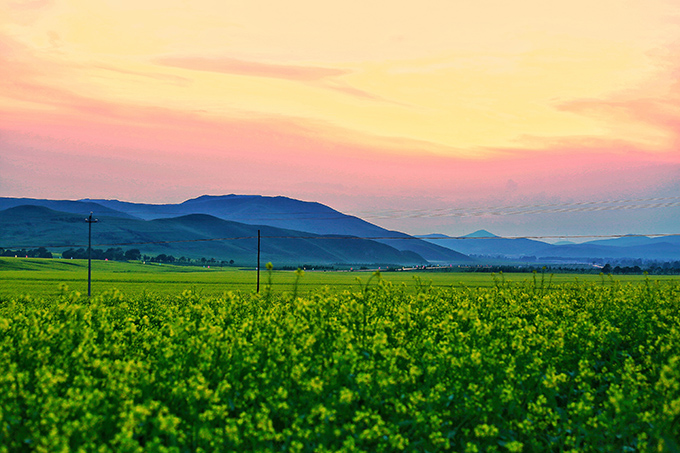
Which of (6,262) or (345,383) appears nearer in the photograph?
(345,383)

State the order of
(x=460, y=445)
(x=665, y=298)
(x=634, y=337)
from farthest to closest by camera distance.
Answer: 1. (x=665, y=298)
2. (x=634, y=337)
3. (x=460, y=445)

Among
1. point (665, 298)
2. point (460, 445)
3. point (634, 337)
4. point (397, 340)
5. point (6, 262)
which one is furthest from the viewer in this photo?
point (6, 262)

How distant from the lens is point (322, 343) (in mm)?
9680

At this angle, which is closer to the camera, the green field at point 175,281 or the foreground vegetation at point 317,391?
the foreground vegetation at point 317,391

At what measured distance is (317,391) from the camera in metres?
7.17

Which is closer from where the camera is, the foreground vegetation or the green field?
the foreground vegetation

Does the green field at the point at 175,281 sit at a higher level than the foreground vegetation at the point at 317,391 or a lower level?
lower

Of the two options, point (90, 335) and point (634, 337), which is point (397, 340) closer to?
point (90, 335)

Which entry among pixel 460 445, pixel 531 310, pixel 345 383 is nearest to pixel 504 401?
pixel 460 445

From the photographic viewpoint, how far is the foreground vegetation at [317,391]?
6.62 metres

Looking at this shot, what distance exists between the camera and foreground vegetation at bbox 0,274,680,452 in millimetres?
6621

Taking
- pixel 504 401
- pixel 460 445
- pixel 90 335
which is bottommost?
pixel 460 445

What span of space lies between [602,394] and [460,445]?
4520 mm

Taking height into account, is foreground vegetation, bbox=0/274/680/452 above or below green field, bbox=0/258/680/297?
above
